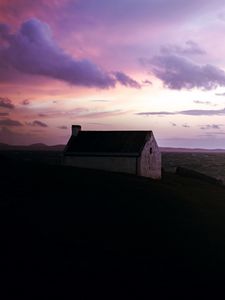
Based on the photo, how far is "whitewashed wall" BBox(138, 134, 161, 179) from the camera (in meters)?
46.4

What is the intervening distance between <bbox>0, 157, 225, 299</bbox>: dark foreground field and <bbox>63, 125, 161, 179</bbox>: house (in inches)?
533

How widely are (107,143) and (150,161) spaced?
5670 mm

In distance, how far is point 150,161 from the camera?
48.3 m

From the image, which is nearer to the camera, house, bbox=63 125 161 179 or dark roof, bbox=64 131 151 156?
house, bbox=63 125 161 179

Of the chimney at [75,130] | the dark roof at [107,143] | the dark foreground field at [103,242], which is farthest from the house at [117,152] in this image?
the dark foreground field at [103,242]

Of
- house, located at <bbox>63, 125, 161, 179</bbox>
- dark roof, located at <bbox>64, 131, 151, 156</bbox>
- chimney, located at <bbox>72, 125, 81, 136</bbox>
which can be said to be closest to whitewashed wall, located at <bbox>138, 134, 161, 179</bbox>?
house, located at <bbox>63, 125, 161, 179</bbox>

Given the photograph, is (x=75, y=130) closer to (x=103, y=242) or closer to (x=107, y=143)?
(x=107, y=143)

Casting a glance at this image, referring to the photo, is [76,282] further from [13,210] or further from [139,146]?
[139,146]

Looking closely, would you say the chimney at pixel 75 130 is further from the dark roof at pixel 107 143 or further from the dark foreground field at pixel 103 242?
the dark foreground field at pixel 103 242

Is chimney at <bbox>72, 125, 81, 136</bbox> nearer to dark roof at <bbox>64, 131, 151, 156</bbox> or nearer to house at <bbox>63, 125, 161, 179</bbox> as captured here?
dark roof at <bbox>64, 131, 151, 156</bbox>

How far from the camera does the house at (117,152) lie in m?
46.4

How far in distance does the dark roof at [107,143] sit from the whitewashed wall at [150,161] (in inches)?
33.0

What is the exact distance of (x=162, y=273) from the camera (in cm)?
1780

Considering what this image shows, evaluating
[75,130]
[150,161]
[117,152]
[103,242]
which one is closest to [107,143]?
[117,152]
